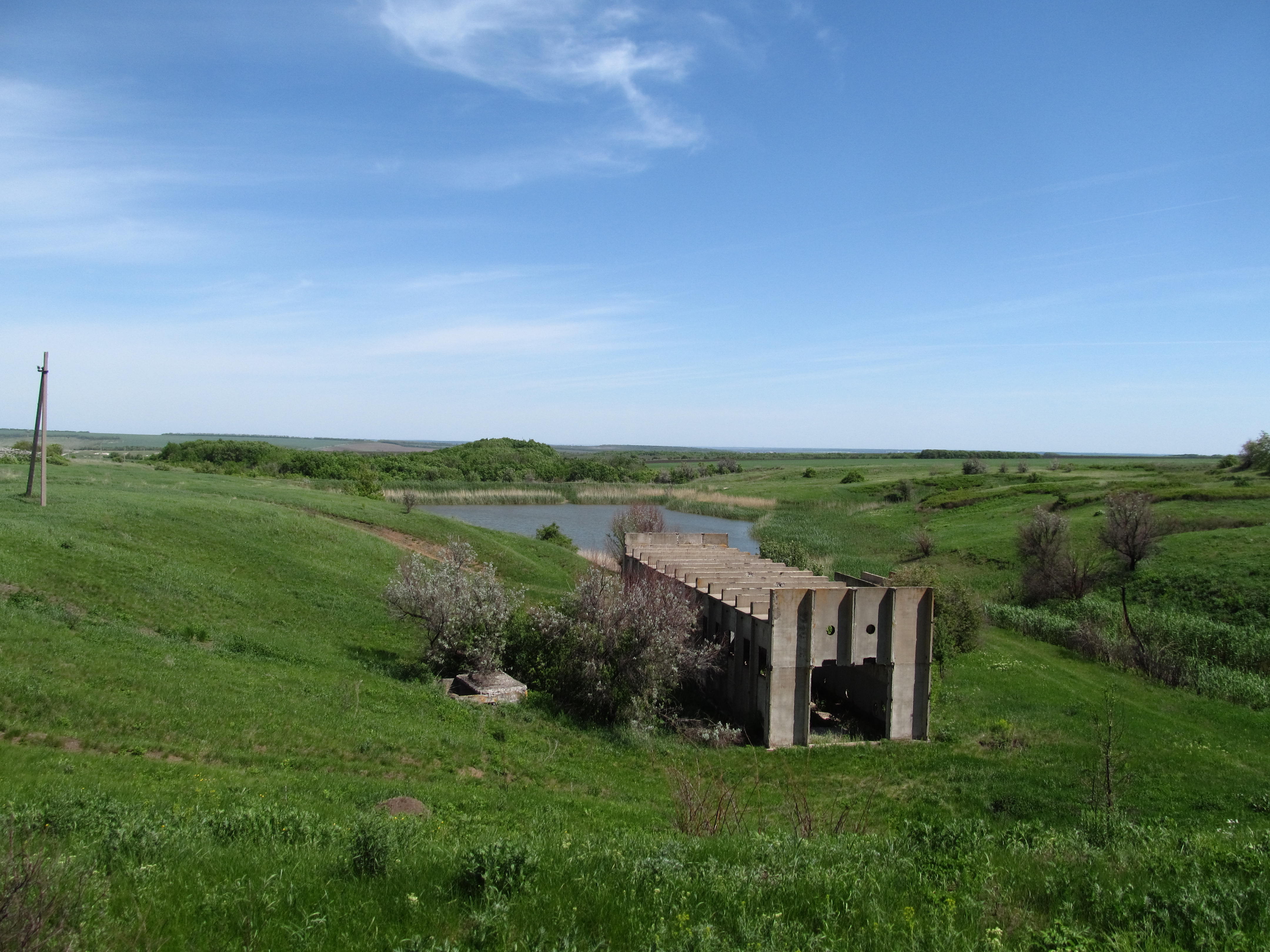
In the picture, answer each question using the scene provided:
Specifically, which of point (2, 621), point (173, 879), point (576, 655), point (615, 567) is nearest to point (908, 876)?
point (173, 879)

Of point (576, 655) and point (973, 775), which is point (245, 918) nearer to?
point (576, 655)

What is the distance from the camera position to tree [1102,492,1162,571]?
43906mm

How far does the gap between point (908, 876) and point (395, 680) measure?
15.7m

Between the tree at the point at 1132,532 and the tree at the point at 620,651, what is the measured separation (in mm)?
34324

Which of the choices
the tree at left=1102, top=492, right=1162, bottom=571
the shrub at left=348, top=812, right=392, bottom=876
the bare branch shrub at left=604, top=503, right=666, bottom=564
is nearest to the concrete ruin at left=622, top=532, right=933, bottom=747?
the shrub at left=348, top=812, right=392, bottom=876

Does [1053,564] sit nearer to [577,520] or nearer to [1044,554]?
[1044,554]

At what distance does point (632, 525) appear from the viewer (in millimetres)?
50406

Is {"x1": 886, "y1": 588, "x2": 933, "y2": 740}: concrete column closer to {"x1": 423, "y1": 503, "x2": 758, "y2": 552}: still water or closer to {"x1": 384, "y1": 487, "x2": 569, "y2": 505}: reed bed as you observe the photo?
{"x1": 423, "y1": 503, "x2": 758, "y2": 552}: still water

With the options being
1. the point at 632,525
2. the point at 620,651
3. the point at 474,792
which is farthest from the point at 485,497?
the point at 474,792

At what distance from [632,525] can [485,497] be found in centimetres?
3800

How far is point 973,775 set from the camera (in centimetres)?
1748

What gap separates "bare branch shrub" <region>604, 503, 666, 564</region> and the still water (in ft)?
14.8

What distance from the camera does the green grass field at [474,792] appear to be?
584 cm

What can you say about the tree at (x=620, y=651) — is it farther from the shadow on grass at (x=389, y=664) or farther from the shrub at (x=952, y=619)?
the shrub at (x=952, y=619)
